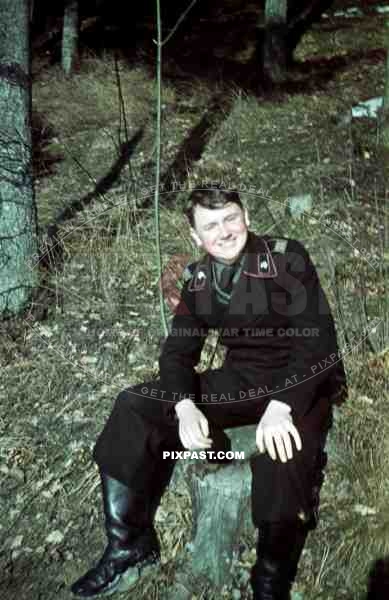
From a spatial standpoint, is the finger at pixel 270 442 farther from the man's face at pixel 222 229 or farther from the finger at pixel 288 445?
the man's face at pixel 222 229

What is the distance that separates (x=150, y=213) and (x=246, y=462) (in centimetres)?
294

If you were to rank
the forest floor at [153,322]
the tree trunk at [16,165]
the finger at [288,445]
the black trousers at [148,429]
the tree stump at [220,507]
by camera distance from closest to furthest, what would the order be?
the finger at [288,445] → the tree stump at [220,507] → the black trousers at [148,429] → the forest floor at [153,322] → the tree trunk at [16,165]

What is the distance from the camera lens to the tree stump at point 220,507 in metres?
2.71

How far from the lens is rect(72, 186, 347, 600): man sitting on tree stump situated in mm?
2527

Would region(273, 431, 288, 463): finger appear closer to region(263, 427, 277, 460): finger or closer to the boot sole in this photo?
region(263, 427, 277, 460): finger

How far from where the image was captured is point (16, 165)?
424 cm

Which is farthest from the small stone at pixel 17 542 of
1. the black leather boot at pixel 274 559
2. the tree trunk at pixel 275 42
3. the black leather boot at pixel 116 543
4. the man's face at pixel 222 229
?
the tree trunk at pixel 275 42

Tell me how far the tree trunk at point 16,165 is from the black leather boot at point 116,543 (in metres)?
2.14

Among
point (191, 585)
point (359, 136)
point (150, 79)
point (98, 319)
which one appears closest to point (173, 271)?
point (98, 319)

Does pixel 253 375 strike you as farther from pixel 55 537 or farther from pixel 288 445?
pixel 55 537

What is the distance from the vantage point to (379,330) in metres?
3.49

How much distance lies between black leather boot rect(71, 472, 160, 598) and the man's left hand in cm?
77

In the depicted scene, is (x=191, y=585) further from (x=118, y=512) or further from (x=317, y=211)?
(x=317, y=211)

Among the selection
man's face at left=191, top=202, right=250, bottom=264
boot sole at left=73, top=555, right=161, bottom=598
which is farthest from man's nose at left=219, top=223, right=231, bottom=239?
boot sole at left=73, top=555, right=161, bottom=598
